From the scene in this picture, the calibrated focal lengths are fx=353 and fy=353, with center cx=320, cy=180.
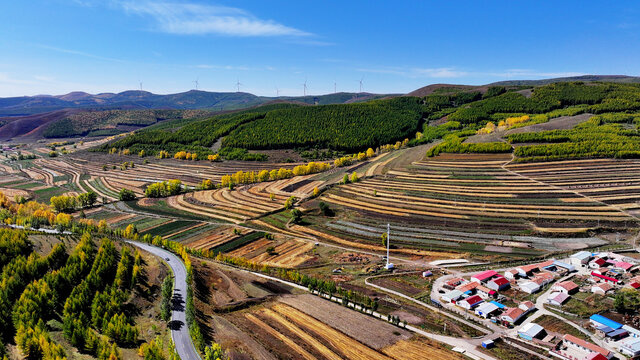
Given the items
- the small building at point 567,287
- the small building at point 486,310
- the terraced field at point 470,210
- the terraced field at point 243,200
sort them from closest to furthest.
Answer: the small building at point 486,310 < the small building at point 567,287 < the terraced field at point 470,210 < the terraced field at point 243,200

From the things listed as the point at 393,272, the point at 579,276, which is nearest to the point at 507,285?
the point at 579,276

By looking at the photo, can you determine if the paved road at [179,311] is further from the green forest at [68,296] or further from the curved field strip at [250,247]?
the curved field strip at [250,247]

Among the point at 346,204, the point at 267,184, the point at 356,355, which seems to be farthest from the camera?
the point at 267,184

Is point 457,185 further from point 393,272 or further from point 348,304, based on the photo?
point 348,304

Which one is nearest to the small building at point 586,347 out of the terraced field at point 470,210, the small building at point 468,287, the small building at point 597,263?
the small building at point 468,287

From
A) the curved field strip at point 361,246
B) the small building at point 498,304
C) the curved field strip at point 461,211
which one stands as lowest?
the small building at point 498,304

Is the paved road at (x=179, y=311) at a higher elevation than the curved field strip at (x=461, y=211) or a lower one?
lower

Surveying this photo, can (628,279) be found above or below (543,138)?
below

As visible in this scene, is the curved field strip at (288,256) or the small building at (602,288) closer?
the small building at (602,288)
